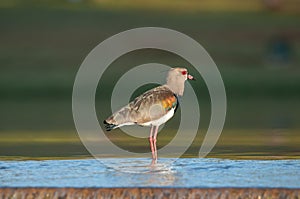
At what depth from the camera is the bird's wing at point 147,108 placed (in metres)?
12.1

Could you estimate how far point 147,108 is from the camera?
12.2 m

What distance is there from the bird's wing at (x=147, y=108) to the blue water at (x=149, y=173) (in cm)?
51

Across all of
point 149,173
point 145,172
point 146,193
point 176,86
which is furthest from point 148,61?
point 146,193

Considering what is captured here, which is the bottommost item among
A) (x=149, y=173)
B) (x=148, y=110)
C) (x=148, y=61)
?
(x=149, y=173)

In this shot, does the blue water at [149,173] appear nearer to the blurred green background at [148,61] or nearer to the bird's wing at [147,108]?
the bird's wing at [147,108]

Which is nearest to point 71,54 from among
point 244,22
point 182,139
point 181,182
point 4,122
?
point 244,22

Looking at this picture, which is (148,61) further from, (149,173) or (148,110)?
(149,173)

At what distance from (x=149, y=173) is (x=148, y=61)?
27465 mm

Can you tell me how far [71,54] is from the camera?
39.6 metres

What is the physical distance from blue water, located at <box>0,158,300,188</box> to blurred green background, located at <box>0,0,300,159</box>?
4.39ft

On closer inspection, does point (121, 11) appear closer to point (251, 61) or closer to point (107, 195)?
point (251, 61)

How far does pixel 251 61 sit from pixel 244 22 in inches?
291

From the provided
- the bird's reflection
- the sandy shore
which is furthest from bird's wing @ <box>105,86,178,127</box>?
the sandy shore

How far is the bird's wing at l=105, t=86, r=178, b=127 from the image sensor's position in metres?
Answer: 12.1
